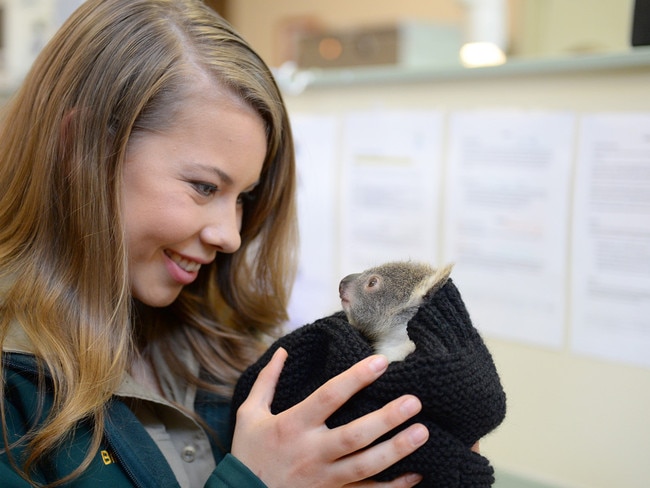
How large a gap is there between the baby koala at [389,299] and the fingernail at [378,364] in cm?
8

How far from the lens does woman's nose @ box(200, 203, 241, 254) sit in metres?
0.94

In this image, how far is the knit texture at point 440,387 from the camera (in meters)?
0.75

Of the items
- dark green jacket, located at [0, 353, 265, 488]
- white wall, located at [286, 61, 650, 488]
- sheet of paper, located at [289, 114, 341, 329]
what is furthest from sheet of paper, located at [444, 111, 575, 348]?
dark green jacket, located at [0, 353, 265, 488]

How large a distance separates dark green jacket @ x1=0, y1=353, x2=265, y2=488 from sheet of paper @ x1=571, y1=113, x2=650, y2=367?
62 centimetres

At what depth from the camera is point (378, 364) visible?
2.53ft

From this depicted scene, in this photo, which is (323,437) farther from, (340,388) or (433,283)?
(433,283)

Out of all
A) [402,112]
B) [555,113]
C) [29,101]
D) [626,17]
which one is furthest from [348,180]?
[626,17]

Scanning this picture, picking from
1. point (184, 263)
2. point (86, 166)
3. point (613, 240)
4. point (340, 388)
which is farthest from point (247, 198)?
point (613, 240)

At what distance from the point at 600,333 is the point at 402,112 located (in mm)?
546

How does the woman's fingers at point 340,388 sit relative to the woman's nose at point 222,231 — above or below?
below

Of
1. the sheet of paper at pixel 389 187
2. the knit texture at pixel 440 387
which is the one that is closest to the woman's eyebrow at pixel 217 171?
the knit texture at pixel 440 387

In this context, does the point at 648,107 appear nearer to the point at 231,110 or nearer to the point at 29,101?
the point at 231,110

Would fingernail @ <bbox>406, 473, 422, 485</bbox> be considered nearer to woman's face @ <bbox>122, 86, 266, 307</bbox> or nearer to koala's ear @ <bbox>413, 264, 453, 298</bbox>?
koala's ear @ <bbox>413, 264, 453, 298</bbox>

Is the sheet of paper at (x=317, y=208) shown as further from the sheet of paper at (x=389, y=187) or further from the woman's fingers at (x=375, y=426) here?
the woman's fingers at (x=375, y=426)
